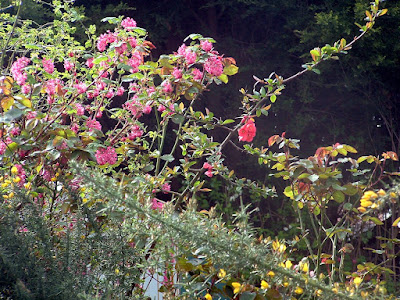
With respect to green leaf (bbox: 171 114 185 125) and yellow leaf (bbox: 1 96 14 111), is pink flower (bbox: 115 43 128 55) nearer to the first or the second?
green leaf (bbox: 171 114 185 125)

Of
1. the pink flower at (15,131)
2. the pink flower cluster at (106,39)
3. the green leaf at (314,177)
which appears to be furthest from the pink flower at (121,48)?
the green leaf at (314,177)

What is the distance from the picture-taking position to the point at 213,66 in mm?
2217

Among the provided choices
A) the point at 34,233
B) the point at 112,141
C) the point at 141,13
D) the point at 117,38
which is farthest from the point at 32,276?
the point at 141,13

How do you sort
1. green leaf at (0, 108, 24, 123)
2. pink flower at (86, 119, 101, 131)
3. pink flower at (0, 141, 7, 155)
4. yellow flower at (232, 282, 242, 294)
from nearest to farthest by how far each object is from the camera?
yellow flower at (232, 282, 242, 294) < green leaf at (0, 108, 24, 123) < pink flower at (0, 141, 7, 155) < pink flower at (86, 119, 101, 131)

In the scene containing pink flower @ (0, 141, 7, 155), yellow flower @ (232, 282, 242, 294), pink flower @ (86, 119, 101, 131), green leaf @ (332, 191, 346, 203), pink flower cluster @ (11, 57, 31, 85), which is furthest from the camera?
pink flower @ (86, 119, 101, 131)

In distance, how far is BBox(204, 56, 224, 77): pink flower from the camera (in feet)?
7.25

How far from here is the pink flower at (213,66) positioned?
7.25 feet

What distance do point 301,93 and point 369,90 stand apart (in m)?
0.57

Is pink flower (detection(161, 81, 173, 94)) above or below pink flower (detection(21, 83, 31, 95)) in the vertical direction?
above

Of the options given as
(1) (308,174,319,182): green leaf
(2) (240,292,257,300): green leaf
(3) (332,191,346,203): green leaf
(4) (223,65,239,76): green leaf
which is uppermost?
(4) (223,65,239,76): green leaf

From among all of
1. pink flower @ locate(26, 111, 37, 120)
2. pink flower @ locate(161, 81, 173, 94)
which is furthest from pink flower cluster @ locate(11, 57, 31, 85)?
pink flower @ locate(161, 81, 173, 94)

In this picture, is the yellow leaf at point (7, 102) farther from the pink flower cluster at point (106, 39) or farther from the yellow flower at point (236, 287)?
the yellow flower at point (236, 287)

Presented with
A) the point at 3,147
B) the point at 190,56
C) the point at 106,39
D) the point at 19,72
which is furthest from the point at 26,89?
the point at 190,56

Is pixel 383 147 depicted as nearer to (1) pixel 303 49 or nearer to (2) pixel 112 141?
(1) pixel 303 49
